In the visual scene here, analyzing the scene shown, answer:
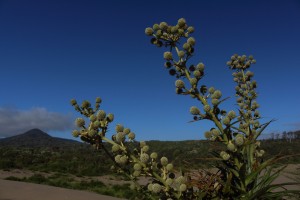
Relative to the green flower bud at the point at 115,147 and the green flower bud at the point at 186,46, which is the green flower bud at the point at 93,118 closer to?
the green flower bud at the point at 115,147

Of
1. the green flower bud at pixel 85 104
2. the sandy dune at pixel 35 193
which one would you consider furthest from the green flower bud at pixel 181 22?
the sandy dune at pixel 35 193

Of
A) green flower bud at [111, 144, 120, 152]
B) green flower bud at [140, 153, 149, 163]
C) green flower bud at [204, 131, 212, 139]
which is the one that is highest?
green flower bud at [204, 131, 212, 139]

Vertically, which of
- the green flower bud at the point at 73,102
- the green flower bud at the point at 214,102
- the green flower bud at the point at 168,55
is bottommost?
the green flower bud at the point at 73,102

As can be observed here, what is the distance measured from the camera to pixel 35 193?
1381cm

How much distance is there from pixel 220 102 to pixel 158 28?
97 cm

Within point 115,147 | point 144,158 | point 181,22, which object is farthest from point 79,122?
point 181,22

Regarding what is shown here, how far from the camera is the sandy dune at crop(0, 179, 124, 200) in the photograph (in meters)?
13.2

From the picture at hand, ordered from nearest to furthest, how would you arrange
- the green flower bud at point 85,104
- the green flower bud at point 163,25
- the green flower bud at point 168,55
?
1. the green flower bud at point 85,104
2. the green flower bud at point 168,55
3. the green flower bud at point 163,25

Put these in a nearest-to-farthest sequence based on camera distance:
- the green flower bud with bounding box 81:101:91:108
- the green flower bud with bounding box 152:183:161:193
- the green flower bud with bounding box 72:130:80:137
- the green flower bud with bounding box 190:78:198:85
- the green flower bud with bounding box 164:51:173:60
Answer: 1. the green flower bud with bounding box 152:183:161:193
2. the green flower bud with bounding box 72:130:80:137
3. the green flower bud with bounding box 81:101:91:108
4. the green flower bud with bounding box 190:78:198:85
5. the green flower bud with bounding box 164:51:173:60

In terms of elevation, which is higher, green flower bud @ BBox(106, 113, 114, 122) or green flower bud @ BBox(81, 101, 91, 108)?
green flower bud @ BBox(81, 101, 91, 108)

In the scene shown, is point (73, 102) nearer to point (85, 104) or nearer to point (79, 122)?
point (85, 104)

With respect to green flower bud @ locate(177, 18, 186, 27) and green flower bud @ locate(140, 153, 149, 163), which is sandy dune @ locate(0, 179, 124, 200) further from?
green flower bud @ locate(140, 153, 149, 163)

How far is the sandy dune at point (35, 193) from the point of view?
13188mm

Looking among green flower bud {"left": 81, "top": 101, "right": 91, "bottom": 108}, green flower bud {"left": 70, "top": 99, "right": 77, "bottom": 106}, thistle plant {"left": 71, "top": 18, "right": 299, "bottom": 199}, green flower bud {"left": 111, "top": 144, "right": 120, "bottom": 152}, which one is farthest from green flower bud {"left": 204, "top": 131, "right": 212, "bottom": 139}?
green flower bud {"left": 70, "top": 99, "right": 77, "bottom": 106}
